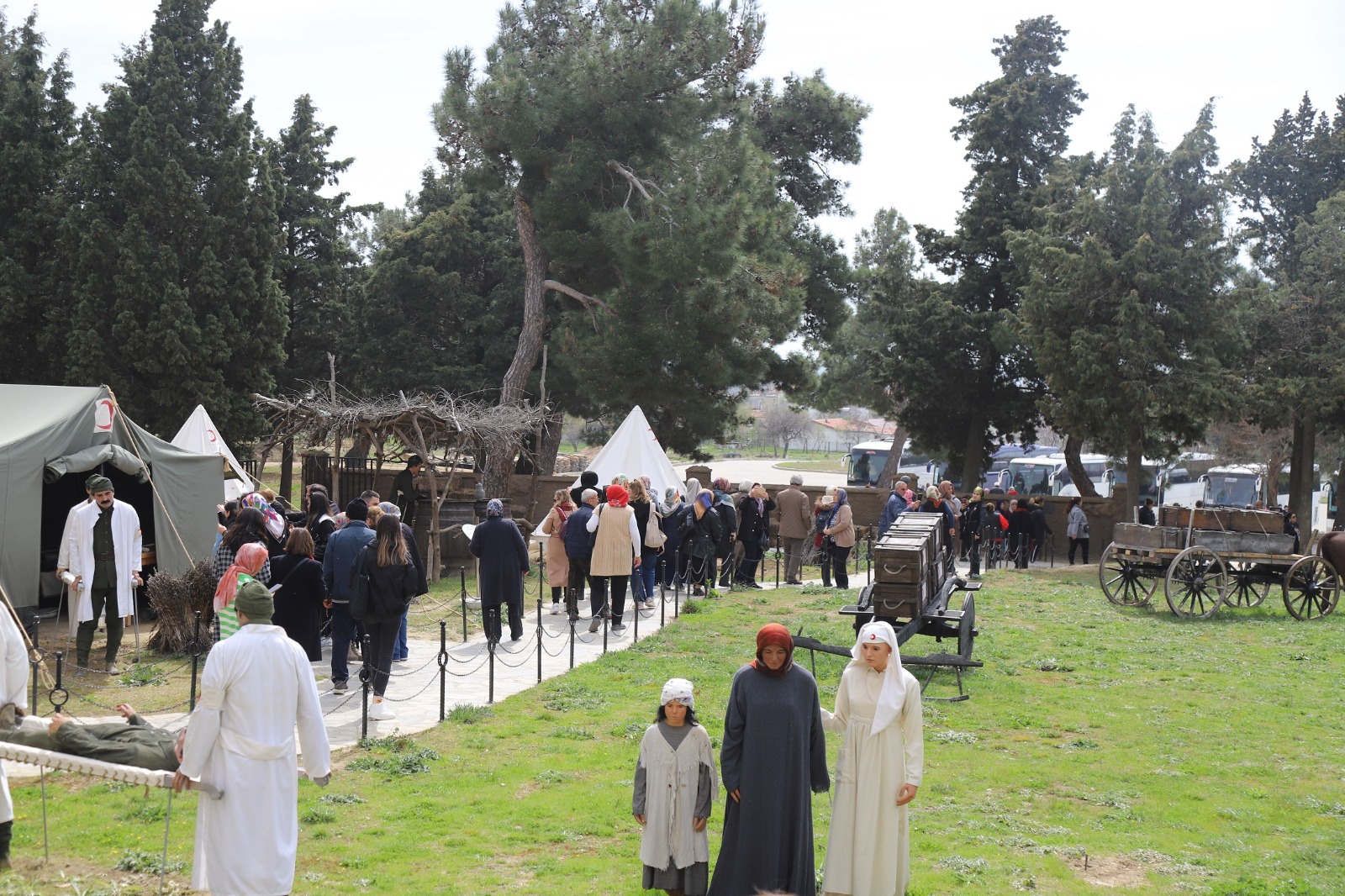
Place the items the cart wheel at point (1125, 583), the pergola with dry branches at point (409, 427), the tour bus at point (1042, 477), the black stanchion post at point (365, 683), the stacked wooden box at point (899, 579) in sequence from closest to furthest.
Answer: the black stanchion post at point (365, 683) < the stacked wooden box at point (899, 579) < the cart wheel at point (1125, 583) < the pergola with dry branches at point (409, 427) < the tour bus at point (1042, 477)

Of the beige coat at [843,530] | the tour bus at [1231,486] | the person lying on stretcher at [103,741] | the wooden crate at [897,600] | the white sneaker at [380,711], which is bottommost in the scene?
the white sneaker at [380,711]

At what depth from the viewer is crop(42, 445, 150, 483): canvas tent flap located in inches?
489

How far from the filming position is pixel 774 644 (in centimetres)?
Answer: 553

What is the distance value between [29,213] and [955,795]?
25690 millimetres

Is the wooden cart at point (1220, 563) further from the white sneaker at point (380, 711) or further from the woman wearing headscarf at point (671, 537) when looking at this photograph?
the white sneaker at point (380, 711)

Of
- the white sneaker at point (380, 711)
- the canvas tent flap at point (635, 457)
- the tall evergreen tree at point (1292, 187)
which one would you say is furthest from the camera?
the tall evergreen tree at point (1292, 187)

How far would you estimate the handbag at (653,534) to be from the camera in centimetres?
1548

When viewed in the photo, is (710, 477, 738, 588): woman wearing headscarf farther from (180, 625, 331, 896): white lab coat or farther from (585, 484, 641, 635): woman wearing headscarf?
(180, 625, 331, 896): white lab coat

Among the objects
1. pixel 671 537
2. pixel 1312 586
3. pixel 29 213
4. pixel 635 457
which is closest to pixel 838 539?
pixel 671 537

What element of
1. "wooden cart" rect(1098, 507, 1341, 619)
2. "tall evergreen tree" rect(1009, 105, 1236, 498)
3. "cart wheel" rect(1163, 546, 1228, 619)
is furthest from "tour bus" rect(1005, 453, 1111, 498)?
"cart wheel" rect(1163, 546, 1228, 619)

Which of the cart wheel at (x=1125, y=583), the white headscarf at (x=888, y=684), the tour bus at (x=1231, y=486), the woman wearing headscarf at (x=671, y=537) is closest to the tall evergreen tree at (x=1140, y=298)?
the cart wheel at (x=1125, y=583)

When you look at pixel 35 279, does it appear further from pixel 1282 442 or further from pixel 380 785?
pixel 1282 442

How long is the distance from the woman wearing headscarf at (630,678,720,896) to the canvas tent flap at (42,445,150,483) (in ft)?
29.9

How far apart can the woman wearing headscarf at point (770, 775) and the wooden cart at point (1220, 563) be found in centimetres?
1242
